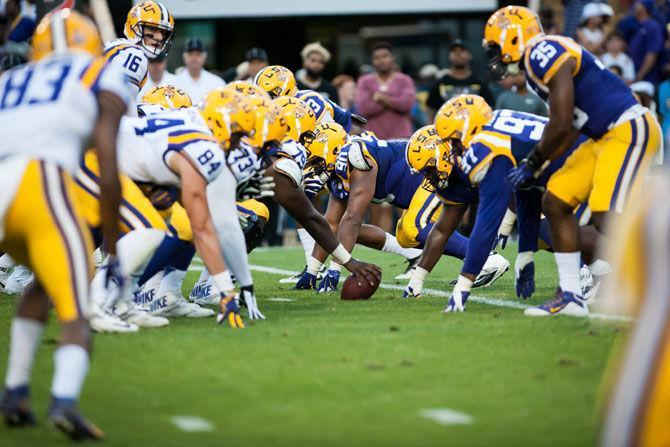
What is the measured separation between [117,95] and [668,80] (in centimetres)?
1175

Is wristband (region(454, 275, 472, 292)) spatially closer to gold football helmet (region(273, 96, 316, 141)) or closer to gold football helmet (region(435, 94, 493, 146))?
gold football helmet (region(435, 94, 493, 146))

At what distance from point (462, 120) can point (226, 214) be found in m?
1.64

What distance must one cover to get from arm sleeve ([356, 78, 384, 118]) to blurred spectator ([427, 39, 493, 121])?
66 centimetres

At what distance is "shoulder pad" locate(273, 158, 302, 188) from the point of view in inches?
339

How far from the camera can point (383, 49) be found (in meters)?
14.4

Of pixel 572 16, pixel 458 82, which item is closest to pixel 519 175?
pixel 458 82

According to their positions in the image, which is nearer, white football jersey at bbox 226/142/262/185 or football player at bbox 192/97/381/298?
white football jersey at bbox 226/142/262/185

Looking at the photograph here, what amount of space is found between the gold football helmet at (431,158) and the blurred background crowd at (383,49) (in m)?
5.11

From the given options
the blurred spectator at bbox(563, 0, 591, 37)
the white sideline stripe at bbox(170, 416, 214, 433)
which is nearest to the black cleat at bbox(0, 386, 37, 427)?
Answer: the white sideline stripe at bbox(170, 416, 214, 433)

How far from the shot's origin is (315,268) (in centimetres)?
958

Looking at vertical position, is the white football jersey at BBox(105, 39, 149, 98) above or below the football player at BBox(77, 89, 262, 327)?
above

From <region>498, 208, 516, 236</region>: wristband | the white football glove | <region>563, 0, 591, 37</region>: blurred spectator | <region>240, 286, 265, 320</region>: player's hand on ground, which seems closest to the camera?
<region>240, 286, 265, 320</region>: player's hand on ground

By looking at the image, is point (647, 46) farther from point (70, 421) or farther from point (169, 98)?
point (70, 421)

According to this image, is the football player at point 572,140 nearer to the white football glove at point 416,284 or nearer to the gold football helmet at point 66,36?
the white football glove at point 416,284
